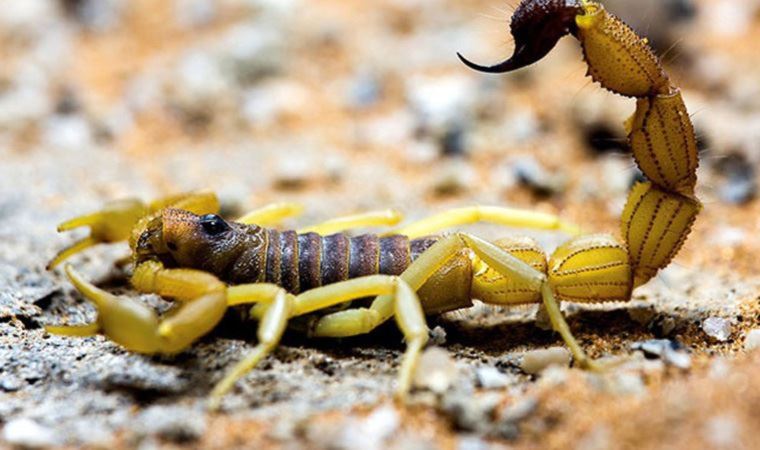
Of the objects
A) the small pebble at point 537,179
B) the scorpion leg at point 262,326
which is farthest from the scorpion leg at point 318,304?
the small pebble at point 537,179

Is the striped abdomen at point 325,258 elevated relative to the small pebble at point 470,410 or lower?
elevated

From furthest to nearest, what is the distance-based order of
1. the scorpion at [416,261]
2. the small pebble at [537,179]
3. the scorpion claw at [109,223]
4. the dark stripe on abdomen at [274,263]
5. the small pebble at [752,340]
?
the small pebble at [537,179] → the scorpion claw at [109,223] → the dark stripe on abdomen at [274,263] → the small pebble at [752,340] → the scorpion at [416,261]

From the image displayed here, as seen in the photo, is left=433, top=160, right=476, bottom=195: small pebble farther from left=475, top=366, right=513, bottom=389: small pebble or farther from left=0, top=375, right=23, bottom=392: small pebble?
left=0, top=375, right=23, bottom=392: small pebble

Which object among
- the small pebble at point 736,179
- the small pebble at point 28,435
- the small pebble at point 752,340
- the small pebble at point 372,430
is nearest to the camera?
the small pebble at point 372,430

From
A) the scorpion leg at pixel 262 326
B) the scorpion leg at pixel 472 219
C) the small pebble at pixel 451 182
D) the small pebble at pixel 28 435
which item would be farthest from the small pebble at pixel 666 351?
the small pebble at pixel 451 182

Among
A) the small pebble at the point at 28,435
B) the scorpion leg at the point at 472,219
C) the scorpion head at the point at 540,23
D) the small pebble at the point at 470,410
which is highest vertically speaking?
the scorpion head at the point at 540,23

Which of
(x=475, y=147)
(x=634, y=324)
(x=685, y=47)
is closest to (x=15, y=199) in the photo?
(x=475, y=147)

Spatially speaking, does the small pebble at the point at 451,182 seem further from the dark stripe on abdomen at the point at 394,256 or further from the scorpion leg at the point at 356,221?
the dark stripe on abdomen at the point at 394,256

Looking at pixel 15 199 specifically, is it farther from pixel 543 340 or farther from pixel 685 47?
pixel 685 47

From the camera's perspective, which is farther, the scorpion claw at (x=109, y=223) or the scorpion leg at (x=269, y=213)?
the scorpion leg at (x=269, y=213)

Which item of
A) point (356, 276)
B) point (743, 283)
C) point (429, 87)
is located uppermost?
point (429, 87)
